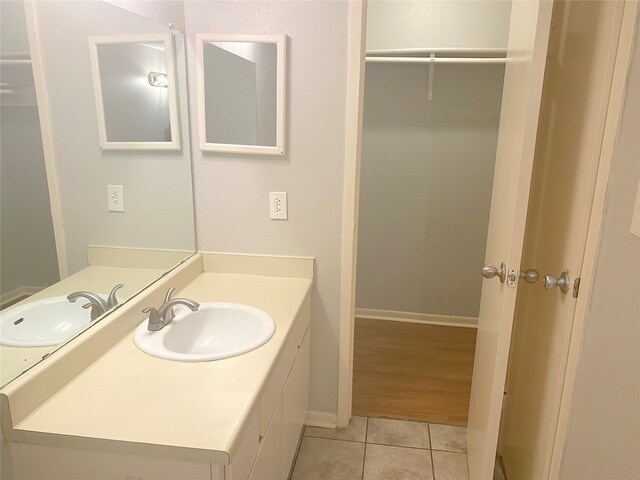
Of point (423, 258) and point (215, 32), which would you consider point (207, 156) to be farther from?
→ point (423, 258)

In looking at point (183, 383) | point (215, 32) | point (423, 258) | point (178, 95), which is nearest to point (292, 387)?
point (183, 383)

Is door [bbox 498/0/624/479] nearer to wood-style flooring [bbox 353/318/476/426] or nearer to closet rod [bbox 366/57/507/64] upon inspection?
wood-style flooring [bbox 353/318/476/426]

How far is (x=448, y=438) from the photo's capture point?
2137mm

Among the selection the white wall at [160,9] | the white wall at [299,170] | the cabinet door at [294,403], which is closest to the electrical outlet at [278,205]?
the white wall at [299,170]

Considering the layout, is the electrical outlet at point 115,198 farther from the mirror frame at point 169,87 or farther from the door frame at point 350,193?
the door frame at point 350,193

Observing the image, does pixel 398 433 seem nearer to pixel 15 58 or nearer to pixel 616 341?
pixel 616 341

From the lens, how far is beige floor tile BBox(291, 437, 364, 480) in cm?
189

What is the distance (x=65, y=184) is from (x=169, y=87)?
0.76 meters

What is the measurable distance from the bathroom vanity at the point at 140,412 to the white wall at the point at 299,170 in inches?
20.7

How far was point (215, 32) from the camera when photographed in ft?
6.00

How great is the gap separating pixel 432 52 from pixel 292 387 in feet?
7.27

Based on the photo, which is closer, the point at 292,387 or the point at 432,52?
the point at 292,387

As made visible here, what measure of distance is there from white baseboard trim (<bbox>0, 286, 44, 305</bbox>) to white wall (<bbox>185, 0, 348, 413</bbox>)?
958 mm

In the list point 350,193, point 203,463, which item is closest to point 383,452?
point 350,193
